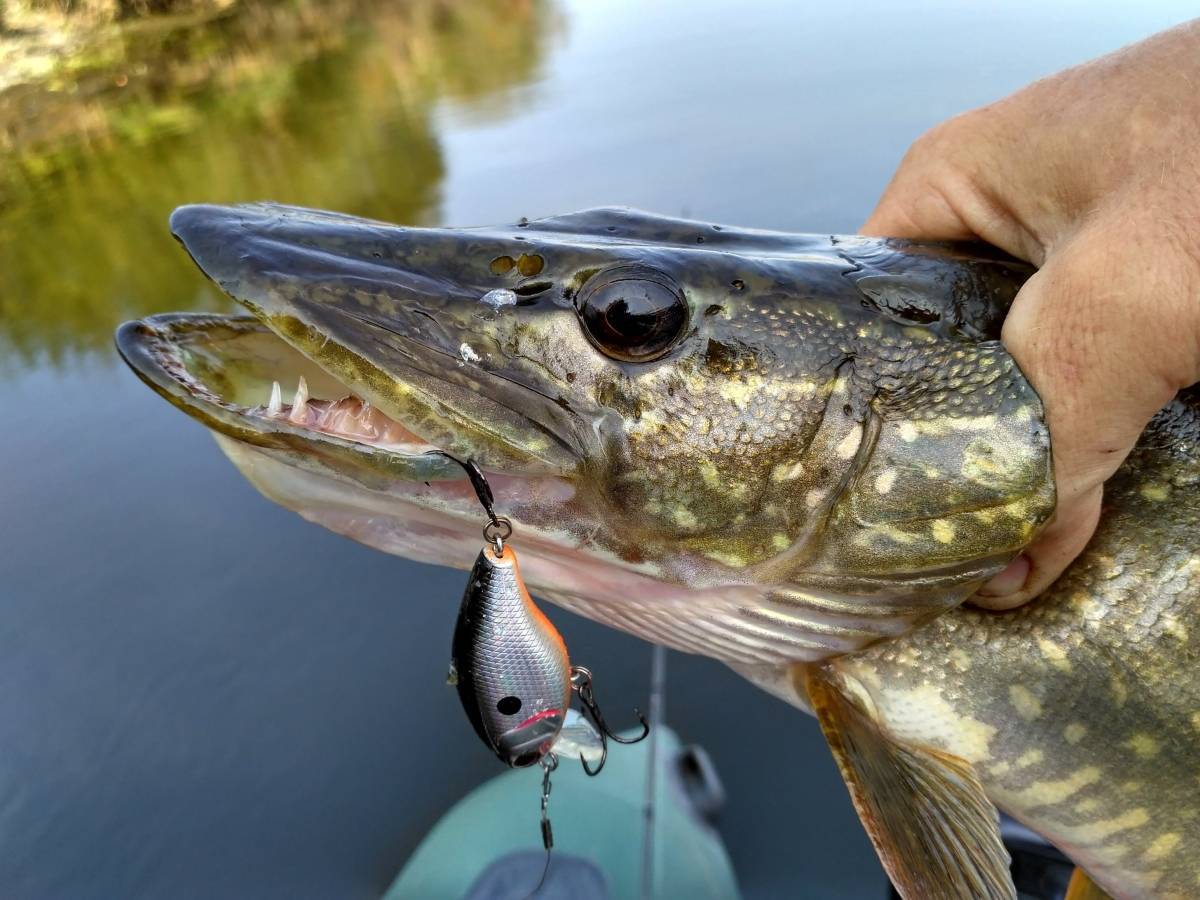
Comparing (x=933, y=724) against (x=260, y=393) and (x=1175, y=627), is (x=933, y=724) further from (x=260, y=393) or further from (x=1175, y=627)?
(x=260, y=393)

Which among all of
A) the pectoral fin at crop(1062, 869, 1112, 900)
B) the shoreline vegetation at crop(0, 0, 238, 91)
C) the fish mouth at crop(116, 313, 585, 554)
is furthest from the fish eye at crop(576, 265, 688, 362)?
the shoreline vegetation at crop(0, 0, 238, 91)

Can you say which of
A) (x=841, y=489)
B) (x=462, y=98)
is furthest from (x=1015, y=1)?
(x=841, y=489)

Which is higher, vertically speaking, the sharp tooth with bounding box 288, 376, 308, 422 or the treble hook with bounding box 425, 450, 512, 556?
the sharp tooth with bounding box 288, 376, 308, 422

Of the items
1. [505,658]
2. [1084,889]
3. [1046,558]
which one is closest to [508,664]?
[505,658]

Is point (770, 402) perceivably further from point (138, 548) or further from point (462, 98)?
point (462, 98)

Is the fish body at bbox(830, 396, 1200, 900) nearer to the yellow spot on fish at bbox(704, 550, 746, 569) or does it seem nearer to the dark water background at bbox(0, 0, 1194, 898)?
the yellow spot on fish at bbox(704, 550, 746, 569)

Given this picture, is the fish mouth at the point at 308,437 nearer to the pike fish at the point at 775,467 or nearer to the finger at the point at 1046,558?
the pike fish at the point at 775,467

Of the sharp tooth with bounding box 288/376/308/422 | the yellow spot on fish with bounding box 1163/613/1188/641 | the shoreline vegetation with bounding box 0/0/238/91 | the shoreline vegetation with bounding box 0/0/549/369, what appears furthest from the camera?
the shoreline vegetation with bounding box 0/0/238/91

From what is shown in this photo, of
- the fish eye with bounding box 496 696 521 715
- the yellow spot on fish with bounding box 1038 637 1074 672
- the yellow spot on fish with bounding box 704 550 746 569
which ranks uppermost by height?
the yellow spot on fish with bounding box 704 550 746 569
